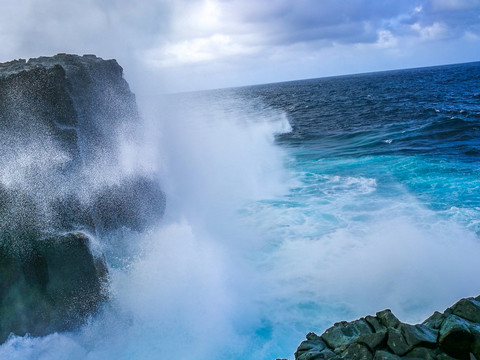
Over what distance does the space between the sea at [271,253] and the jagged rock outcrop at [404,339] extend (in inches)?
57.9

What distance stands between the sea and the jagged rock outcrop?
1469 mm

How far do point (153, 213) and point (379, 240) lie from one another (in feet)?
21.3

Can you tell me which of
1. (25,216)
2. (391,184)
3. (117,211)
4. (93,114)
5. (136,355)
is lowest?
(136,355)

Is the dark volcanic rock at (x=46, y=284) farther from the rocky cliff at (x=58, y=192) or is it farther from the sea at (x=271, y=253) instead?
the sea at (x=271, y=253)

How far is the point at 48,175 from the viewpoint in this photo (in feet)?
23.2

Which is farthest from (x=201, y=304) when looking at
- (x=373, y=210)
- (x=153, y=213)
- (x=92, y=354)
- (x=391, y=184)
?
(x=391, y=184)

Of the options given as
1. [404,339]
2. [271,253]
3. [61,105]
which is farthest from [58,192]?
[404,339]

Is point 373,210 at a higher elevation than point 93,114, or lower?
lower

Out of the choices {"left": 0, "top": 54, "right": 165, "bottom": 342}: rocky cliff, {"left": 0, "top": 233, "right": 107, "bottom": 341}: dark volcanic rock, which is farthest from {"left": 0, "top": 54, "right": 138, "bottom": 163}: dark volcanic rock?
{"left": 0, "top": 233, "right": 107, "bottom": 341}: dark volcanic rock

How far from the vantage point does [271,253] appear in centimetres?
908

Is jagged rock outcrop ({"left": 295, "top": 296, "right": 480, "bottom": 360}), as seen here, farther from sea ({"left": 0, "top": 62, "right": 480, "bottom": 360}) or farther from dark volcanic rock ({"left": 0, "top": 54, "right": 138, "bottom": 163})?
dark volcanic rock ({"left": 0, "top": 54, "right": 138, "bottom": 163})

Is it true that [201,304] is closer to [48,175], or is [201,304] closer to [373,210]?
[48,175]

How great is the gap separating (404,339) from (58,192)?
265 inches

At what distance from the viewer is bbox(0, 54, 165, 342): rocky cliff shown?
20.3 feet
